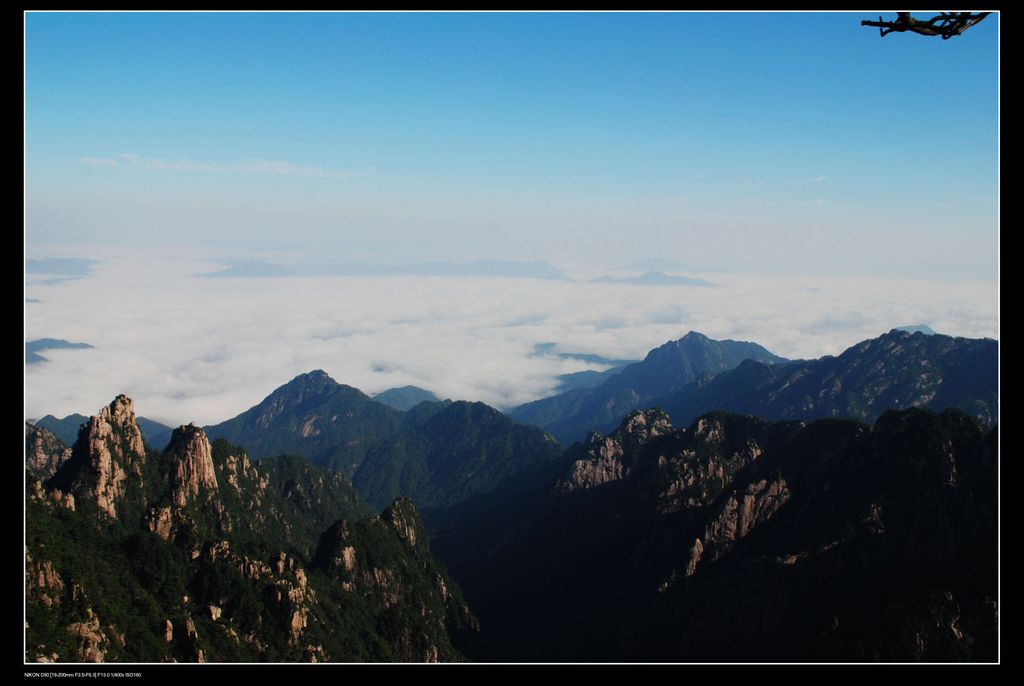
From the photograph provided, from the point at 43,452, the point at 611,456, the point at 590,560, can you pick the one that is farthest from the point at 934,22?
the point at 43,452

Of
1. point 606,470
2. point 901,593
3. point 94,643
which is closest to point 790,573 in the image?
point 901,593

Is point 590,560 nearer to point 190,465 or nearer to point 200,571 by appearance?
point 200,571

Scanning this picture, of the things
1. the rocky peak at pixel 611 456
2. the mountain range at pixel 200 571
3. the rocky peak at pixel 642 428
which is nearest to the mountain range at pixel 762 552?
the rocky peak at pixel 611 456

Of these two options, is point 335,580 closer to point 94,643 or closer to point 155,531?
point 155,531

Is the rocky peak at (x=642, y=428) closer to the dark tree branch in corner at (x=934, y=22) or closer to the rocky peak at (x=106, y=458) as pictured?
the rocky peak at (x=106, y=458)

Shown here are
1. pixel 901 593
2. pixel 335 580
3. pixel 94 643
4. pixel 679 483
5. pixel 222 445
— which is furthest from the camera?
pixel 222 445

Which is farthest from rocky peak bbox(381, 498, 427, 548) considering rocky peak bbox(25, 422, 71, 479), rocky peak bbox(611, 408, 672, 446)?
rocky peak bbox(25, 422, 71, 479)
